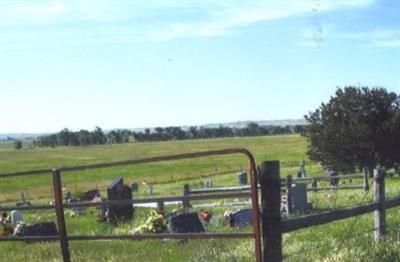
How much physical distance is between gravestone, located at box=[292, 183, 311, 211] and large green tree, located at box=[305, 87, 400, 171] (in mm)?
17592

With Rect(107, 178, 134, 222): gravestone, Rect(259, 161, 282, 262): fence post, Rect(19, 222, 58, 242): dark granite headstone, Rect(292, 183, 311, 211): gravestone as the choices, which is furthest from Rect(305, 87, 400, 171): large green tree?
Rect(259, 161, 282, 262): fence post

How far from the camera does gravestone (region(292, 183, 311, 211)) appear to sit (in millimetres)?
22953

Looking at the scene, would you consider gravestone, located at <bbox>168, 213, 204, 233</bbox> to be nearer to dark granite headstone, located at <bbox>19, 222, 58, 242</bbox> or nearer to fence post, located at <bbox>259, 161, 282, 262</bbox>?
dark granite headstone, located at <bbox>19, 222, 58, 242</bbox>

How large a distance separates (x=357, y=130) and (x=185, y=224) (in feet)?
85.2

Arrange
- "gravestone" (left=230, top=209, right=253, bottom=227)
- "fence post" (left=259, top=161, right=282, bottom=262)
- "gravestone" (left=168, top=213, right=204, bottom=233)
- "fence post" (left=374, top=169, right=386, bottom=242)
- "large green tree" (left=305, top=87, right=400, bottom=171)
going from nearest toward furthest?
"fence post" (left=259, top=161, right=282, bottom=262) < "fence post" (left=374, top=169, right=386, bottom=242) < "gravestone" (left=168, top=213, right=204, bottom=233) < "gravestone" (left=230, top=209, right=253, bottom=227) < "large green tree" (left=305, top=87, right=400, bottom=171)

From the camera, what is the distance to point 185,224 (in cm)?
Result: 1606

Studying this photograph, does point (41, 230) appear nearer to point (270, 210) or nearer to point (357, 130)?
point (270, 210)

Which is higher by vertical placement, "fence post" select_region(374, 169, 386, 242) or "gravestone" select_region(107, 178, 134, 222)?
"fence post" select_region(374, 169, 386, 242)

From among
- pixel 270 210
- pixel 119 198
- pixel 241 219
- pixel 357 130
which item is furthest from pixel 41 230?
pixel 357 130

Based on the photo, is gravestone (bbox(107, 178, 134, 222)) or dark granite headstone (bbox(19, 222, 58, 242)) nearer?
dark granite headstone (bbox(19, 222, 58, 242))

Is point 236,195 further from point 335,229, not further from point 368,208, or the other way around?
point 335,229

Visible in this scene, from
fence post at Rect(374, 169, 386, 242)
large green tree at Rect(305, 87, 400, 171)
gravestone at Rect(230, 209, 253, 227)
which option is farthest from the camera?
large green tree at Rect(305, 87, 400, 171)

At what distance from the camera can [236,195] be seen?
7.29 metres

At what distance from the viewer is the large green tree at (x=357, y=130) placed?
4053cm
